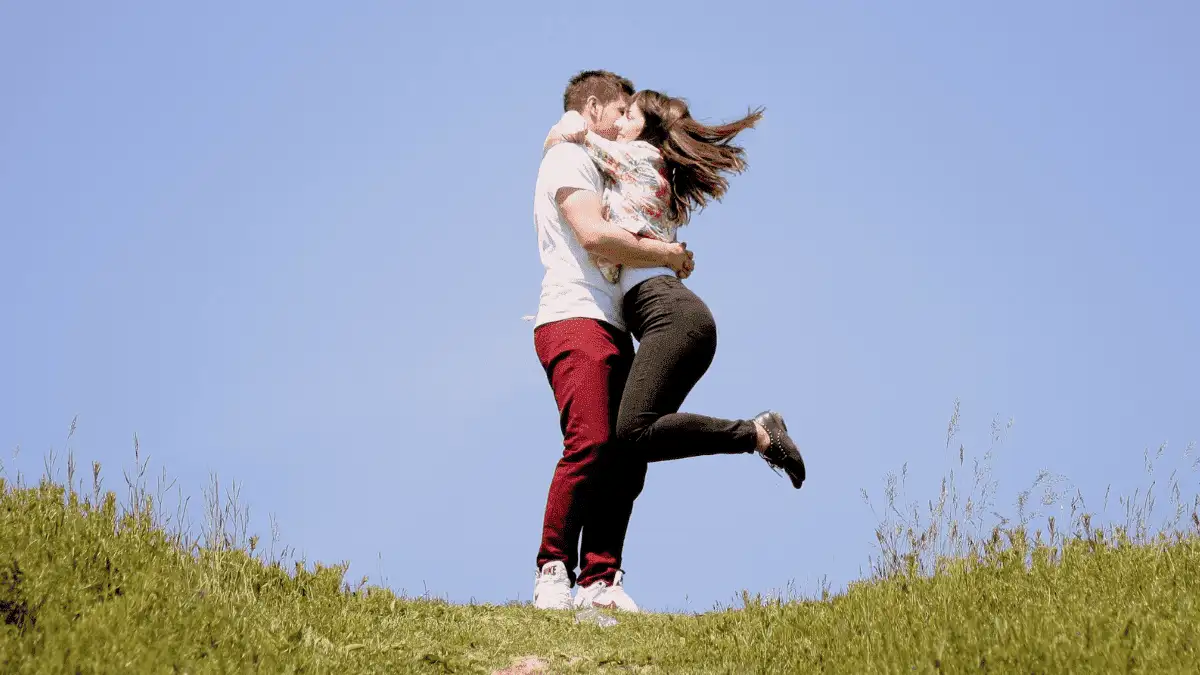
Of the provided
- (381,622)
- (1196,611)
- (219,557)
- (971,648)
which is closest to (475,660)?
(381,622)

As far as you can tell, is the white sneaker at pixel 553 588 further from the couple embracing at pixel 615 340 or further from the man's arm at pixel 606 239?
the man's arm at pixel 606 239

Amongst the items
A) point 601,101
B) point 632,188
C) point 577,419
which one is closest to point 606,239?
point 632,188

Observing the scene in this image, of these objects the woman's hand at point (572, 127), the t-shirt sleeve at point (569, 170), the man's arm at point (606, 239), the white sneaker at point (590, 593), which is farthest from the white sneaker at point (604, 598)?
the woman's hand at point (572, 127)

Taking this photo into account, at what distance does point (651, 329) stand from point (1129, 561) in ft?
9.09

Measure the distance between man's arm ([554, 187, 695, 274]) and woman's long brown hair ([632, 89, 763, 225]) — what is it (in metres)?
0.42

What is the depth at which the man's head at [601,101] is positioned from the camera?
7.03m

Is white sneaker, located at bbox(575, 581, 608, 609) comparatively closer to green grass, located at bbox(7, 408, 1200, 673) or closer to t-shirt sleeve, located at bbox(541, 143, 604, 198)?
green grass, located at bbox(7, 408, 1200, 673)

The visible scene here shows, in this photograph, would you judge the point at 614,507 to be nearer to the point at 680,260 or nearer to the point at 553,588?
the point at 553,588

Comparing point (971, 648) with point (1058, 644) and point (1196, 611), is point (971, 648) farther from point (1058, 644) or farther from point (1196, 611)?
point (1196, 611)

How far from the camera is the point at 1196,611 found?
489 centimetres

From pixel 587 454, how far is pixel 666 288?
1033 mm

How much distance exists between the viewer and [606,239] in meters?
6.30

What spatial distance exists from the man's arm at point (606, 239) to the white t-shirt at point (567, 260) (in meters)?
0.08

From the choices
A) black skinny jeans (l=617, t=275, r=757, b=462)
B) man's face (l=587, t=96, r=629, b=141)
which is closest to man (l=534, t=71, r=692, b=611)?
black skinny jeans (l=617, t=275, r=757, b=462)
